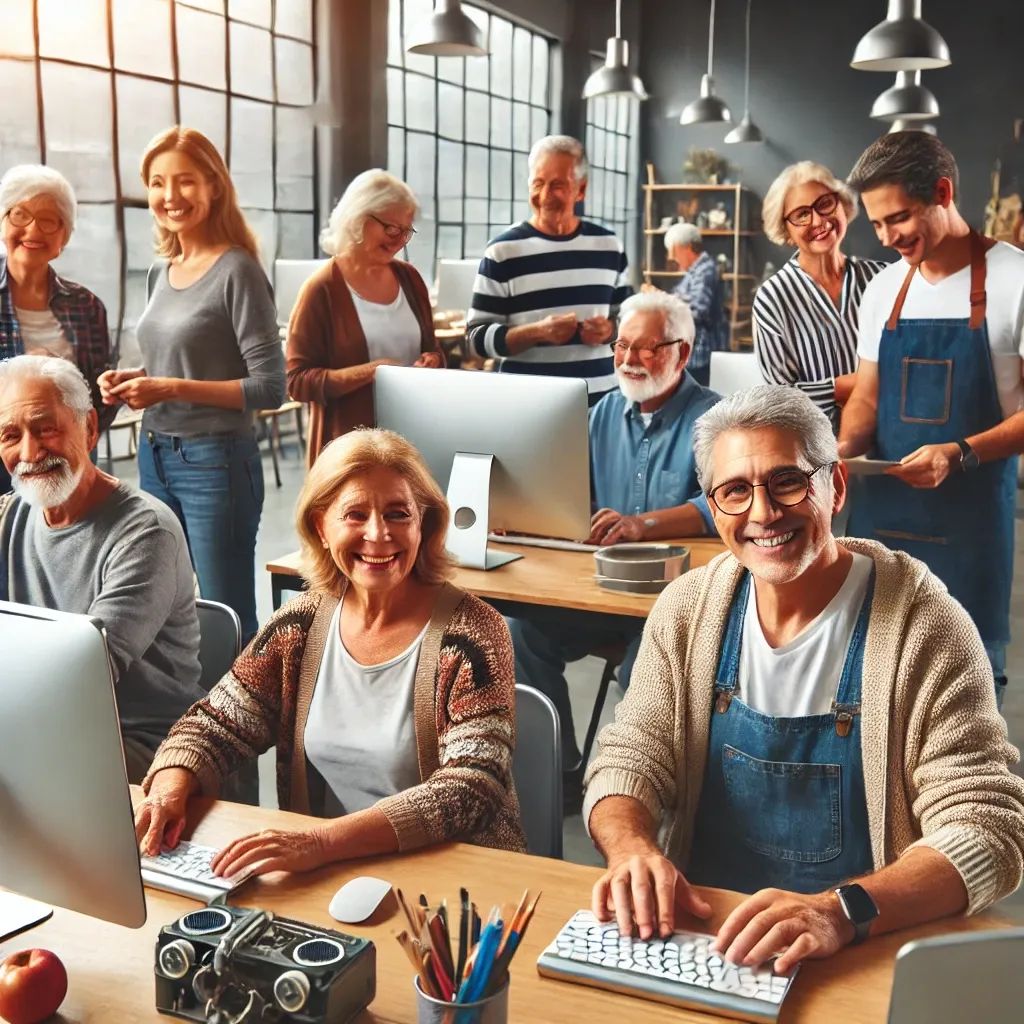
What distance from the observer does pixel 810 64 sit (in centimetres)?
1166

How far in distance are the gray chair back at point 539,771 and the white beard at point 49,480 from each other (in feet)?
3.18

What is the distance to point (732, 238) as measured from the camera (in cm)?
1217

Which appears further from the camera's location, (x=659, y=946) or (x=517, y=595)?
(x=517, y=595)

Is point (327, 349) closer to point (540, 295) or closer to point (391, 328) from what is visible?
point (391, 328)

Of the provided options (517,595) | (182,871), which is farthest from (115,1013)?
(517,595)

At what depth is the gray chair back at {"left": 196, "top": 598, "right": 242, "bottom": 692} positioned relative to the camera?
94.6 inches

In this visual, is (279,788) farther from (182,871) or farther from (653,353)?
(653,353)

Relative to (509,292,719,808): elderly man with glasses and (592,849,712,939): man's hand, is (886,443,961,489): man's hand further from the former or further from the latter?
(592,849,712,939): man's hand

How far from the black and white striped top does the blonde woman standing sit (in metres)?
1.48

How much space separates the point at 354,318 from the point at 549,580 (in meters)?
1.36

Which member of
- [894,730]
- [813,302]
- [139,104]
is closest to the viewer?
[894,730]

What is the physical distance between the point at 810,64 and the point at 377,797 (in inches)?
445

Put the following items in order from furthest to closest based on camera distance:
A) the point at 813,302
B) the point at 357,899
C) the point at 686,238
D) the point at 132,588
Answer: the point at 686,238 → the point at 813,302 → the point at 132,588 → the point at 357,899

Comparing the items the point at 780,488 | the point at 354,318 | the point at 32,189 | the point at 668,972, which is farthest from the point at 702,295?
the point at 668,972
